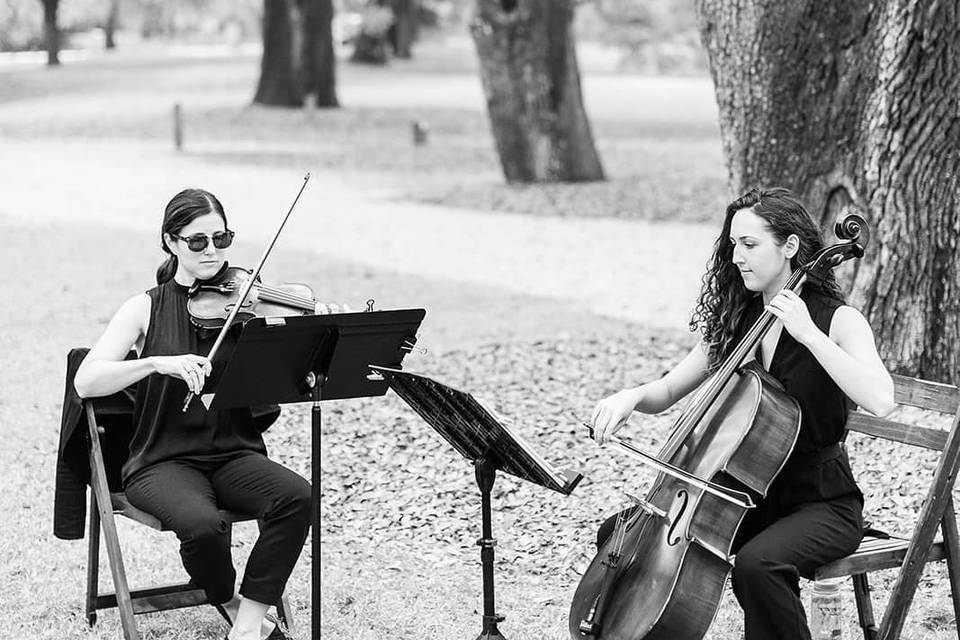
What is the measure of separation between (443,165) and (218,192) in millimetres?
5058

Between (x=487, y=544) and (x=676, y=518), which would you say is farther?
(x=487, y=544)

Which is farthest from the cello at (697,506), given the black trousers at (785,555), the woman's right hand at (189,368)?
the woman's right hand at (189,368)

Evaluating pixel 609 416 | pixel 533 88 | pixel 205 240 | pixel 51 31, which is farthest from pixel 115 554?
pixel 51 31

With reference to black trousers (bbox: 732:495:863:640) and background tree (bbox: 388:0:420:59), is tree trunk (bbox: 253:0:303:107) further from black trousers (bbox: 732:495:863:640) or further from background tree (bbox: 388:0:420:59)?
black trousers (bbox: 732:495:863:640)

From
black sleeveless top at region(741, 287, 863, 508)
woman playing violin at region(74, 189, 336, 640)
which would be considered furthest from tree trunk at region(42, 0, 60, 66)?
black sleeveless top at region(741, 287, 863, 508)

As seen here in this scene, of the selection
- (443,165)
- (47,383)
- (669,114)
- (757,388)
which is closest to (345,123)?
(443,165)

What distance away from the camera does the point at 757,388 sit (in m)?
4.17

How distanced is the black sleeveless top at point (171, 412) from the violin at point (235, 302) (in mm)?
62

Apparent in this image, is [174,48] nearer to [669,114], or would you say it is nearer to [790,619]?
[669,114]

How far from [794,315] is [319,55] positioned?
28.4 metres

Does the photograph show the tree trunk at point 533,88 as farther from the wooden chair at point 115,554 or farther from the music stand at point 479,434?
the music stand at point 479,434

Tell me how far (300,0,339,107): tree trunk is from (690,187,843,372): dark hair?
27.0 m

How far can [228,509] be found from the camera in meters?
4.82

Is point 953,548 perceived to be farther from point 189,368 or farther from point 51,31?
point 51,31
